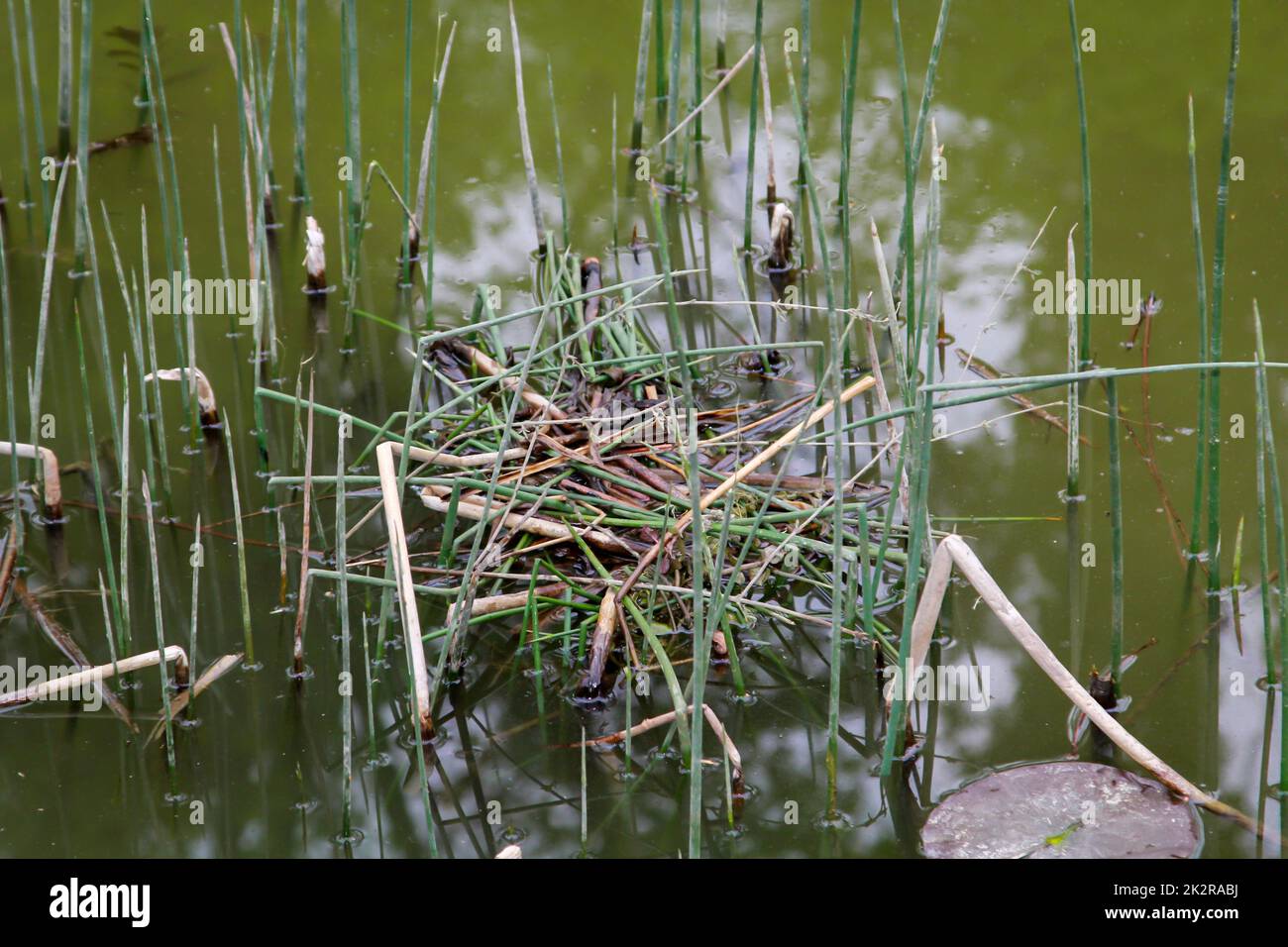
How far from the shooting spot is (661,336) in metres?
3.08

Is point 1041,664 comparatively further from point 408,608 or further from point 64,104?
point 64,104

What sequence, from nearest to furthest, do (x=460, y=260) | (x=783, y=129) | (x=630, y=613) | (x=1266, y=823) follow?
(x=1266, y=823) < (x=630, y=613) < (x=460, y=260) < (x=783, y=129)

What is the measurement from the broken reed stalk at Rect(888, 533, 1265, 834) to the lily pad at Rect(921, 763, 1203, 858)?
26mm

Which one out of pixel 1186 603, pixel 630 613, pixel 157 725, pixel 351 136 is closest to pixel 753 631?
pixel 630 613

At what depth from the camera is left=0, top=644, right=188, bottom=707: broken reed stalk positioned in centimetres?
207

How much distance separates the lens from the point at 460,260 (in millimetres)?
3387

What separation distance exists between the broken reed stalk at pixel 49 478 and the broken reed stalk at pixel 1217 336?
6.59 feet

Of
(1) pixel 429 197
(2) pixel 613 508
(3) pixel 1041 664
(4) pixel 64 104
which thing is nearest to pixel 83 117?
(1) pixel 429 197

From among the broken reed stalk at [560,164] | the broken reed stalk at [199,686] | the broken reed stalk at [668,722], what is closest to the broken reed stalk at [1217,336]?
the broken reed stalk at [668,722]

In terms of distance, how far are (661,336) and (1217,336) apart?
1.30 meters

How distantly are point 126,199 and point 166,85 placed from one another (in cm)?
53

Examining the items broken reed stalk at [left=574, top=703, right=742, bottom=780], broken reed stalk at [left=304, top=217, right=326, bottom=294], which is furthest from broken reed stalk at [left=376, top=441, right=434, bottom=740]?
broken reed stalk at [left=304, top=217, right=326, bottom=294]

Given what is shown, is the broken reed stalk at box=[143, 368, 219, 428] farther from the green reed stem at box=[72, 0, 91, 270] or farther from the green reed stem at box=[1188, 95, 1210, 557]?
the green reed stem at box=[1188, 95, 1210, 557]
